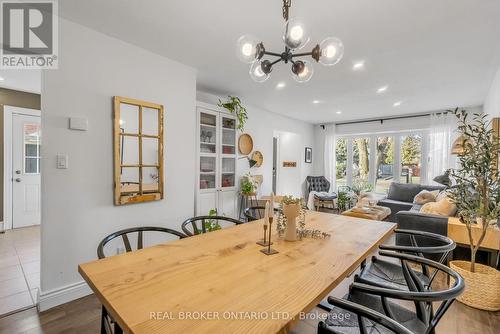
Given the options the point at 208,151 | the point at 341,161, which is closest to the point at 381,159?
the point at 341,161

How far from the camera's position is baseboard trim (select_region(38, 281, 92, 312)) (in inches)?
79.4

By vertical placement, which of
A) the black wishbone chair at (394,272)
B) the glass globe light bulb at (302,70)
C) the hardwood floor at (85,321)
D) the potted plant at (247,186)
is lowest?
the hardwood floor at (85,321)

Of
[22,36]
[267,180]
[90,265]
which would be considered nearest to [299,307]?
[90,265]

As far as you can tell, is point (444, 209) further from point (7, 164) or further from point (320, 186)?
point (7, 164)

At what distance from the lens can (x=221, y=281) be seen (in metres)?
0.99

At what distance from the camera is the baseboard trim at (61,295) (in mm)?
2016

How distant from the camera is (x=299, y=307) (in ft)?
2.71

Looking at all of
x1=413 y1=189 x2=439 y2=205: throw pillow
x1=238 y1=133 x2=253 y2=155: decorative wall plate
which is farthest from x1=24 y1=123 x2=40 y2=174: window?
x1=413 y1=189 x2=439 y2=205: throw pillow

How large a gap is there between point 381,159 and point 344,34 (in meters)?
5.02

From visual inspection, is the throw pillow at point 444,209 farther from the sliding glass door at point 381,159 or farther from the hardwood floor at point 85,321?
the sliding glass door at point 381,159

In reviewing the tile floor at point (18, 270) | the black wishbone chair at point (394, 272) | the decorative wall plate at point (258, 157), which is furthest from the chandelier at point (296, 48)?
the decorative wall plate at point (258, 157)

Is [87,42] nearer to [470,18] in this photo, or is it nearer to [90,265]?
[90,265]

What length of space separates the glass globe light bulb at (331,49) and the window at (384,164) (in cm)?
563

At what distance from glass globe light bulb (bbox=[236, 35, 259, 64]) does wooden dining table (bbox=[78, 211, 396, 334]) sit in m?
1.20
